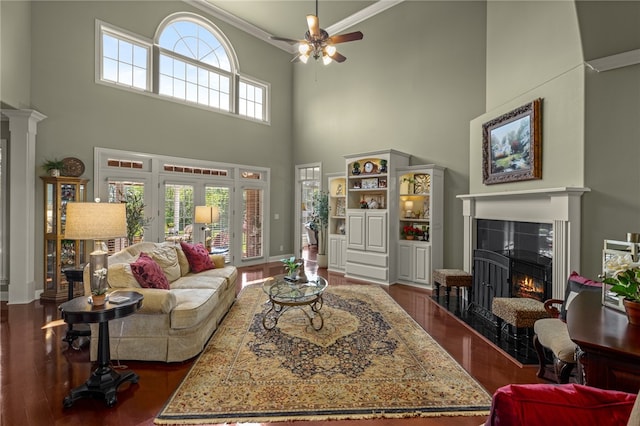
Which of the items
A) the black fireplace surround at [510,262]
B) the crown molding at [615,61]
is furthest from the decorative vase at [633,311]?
the crown molding at [615,61]

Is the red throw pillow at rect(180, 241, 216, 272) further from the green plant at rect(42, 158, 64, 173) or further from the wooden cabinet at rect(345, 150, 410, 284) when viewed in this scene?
the wooden cabinet at rect(345, 150, 410, 284)

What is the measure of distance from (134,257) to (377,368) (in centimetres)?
294

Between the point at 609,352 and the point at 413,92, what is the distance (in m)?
5.59

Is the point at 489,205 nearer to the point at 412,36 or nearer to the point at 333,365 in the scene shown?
the point at 333,365

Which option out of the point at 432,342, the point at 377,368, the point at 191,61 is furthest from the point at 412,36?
the point at 377,368

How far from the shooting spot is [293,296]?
3.46 meters

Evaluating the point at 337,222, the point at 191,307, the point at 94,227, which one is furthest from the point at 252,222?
the point at 94,227

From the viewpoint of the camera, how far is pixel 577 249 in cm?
289

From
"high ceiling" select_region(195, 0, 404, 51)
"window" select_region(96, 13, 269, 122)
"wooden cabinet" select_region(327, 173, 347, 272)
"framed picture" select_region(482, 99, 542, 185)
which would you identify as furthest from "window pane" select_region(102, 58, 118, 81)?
"framed picture" select_region(482, 99, 542, 185)

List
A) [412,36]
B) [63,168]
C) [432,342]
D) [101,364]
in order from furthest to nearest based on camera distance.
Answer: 1. [412,36]
2. [63,168]
3. [432,342]
4. [101,364]

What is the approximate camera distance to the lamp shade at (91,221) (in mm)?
2305

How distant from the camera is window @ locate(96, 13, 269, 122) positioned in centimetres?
543

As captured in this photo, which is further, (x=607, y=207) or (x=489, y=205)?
(x=489, y=205)

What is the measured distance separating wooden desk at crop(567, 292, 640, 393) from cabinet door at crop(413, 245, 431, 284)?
3956 millimetres
